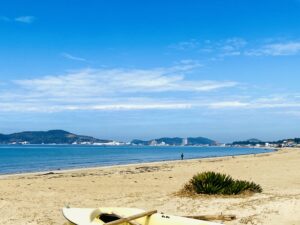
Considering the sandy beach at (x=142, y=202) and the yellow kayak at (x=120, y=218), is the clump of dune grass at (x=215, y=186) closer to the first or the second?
the sandy beach at (x=142, y=202)

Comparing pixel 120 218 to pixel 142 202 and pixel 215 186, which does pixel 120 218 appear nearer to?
pixel 142 202

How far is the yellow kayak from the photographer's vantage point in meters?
9.95

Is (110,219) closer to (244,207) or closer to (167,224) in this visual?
(167,224)

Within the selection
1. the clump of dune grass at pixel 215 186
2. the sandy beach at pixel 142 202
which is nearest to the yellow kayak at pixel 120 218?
the sandy beach at pixel 142 202

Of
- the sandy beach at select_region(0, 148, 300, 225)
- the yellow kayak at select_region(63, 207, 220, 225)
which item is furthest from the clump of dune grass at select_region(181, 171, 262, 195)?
the yellow kayak at select_region(63, 207, 220, 225)

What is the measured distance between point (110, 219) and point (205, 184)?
8.01 metres

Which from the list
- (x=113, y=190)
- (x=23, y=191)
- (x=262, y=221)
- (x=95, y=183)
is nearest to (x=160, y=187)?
(x=113, y=190)

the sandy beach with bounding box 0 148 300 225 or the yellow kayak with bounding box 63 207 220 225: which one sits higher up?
the yellow kayak with bounding box 63 207 220 225

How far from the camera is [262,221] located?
12.6 metres

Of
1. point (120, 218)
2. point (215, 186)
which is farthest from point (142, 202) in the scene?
point (120, 218)

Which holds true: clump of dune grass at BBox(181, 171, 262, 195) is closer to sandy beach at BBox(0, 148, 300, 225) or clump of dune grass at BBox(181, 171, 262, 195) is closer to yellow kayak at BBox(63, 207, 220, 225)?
sandy beach at BBox(0, 148, 300, 225)

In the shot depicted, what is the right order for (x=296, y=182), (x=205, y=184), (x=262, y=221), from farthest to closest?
(x=296, y=182), (x=205, y=184), (x=262, y=221)

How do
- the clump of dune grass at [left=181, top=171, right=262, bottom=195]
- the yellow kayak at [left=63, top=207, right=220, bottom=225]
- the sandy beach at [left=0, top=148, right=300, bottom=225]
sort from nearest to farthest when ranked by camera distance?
the yellow kayak at [left=63, top=207, right=220, bottom=225] → the sandy beach at [left=0, top=148, right=300, bottom=225] → the clump of dune grass at [left=181, top=171, right=262, bottom=195]

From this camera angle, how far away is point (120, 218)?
1072 cm
